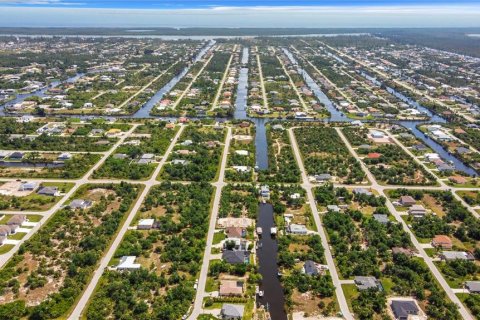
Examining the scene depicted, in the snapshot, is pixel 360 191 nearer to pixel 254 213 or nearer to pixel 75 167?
pixel 254 213

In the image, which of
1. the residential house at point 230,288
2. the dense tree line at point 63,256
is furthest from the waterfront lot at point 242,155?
the residential house at point 230,288

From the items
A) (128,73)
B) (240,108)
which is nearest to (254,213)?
(240,108)

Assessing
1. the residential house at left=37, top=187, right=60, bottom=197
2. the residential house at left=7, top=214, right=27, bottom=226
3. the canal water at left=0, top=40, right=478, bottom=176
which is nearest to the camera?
the residential house at left=7, top=214, right=27, bottom=226

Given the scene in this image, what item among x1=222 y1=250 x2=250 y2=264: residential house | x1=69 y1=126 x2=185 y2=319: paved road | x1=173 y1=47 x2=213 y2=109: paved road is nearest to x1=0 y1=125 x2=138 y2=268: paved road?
x1=69 y1=126 x2=185 y2=319: paved road

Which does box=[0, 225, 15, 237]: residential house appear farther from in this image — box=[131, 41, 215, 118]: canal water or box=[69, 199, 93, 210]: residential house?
box=[131, 41, 215, 118]: canal water

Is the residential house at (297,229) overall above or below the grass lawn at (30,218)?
below

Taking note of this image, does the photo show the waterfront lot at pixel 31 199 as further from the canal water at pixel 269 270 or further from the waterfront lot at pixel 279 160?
the waterfront lot at pixel 279 160
